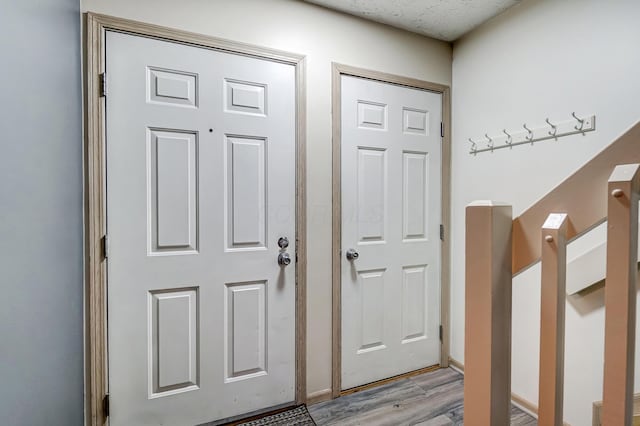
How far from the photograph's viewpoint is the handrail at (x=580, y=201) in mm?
626

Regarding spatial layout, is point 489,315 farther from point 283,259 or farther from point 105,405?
point 105,405

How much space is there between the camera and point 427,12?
1.94 m

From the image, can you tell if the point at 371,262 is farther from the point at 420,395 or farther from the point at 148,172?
the point at 148,172

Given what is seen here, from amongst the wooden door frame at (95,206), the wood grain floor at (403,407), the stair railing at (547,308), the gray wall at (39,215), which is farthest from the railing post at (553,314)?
the wooden door frame at (95,206)

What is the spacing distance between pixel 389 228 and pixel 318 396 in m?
1.12

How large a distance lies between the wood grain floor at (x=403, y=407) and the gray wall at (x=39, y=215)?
49.6 inches

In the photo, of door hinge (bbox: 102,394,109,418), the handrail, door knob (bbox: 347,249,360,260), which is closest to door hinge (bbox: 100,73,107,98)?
door hinge (bbox: 102,394,109,418)

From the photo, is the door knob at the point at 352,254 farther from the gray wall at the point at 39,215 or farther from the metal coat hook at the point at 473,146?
the gray wall at the point at 39,215

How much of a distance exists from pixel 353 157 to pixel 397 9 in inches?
36.1

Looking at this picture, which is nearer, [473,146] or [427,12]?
[427,12]

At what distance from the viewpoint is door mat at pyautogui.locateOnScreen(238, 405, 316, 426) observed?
67.3 inches

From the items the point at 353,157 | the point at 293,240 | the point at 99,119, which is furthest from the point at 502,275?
the point at 99,119

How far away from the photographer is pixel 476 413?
741 millimetres

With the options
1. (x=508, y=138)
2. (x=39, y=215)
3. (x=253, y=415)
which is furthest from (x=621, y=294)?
(x=253, y=415)
